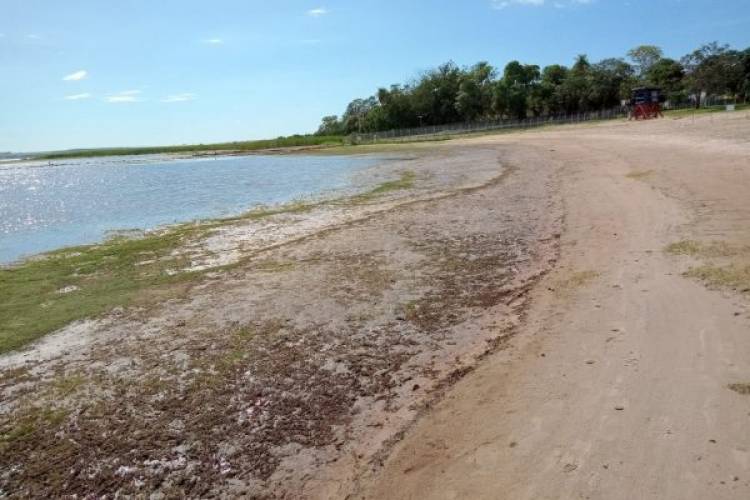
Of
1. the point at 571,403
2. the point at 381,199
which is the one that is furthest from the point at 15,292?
the point at 381,199

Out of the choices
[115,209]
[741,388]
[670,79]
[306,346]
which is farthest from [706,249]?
[670,79]

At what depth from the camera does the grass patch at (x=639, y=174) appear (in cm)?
1660

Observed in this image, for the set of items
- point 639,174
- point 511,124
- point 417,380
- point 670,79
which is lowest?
point 417,380

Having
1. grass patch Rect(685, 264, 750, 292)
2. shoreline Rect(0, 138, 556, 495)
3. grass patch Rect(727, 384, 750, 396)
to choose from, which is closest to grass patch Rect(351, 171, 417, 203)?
shoreline Rect(0, 138, 556, 495)

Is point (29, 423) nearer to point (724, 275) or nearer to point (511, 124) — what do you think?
point (724, 275)

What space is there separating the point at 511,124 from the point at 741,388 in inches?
3201

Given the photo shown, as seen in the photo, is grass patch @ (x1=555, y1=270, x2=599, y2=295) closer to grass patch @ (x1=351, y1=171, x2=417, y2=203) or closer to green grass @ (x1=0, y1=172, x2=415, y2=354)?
green grass @ (x1=0, y1=172, x2=415, y2=354)

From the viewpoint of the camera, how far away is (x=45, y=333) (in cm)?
764

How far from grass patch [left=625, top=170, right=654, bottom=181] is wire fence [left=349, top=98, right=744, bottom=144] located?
49.3m

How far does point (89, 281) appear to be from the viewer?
10.5 meters

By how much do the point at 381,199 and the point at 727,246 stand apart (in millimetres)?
12569

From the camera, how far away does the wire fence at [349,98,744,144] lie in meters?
67.4

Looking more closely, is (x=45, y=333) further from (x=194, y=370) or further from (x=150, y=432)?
(x=150, y=432)

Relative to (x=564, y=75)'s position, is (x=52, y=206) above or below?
below
